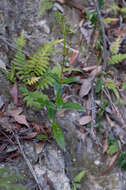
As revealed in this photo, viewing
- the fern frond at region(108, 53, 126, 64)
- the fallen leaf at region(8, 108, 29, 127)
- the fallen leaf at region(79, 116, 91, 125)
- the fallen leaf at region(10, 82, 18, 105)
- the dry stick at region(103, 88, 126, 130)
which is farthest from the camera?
the fern frond at region(108, 53, 126, 64)

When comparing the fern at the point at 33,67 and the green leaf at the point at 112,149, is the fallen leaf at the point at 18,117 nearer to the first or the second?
the fern at the point at 33,67

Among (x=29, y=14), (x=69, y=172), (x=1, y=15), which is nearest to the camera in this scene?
(x=69, y=172)

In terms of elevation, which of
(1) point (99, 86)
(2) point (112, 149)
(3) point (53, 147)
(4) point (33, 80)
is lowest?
(2) point (112, 149)

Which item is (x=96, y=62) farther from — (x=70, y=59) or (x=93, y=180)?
(x=93, y=180)

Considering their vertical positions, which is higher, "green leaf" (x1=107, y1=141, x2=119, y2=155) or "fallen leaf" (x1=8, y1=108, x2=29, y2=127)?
"fallen leaf" (x1=8, y1=108, x2=29, y2=127)

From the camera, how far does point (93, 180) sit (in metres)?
2.61

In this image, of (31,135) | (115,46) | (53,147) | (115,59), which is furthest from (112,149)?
(115,46)

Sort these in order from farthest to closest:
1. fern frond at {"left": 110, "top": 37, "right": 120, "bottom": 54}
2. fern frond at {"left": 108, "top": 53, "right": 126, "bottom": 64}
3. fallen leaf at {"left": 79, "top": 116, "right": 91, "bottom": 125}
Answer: fern frond at {"left": 110, "top": 37, "right": 120, "bottom": 54}
fern frond at {"left": 108, "top": 53, "right": 126, "bottom": 64}
fallen leaf at {"left": 79, "top": 116, "right": 91, "bottom": 125}

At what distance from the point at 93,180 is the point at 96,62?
189 cm

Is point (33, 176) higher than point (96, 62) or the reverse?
the reverse

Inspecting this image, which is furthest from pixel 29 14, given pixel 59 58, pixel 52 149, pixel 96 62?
pixel 52 149

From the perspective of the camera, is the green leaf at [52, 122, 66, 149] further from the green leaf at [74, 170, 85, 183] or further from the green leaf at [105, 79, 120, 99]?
the green leaf at [105, 79, 120, 99]

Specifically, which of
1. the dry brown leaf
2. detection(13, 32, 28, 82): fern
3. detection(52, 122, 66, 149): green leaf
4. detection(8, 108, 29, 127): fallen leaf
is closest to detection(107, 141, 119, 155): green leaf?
detection(52, 122, 66, 149): green leaf

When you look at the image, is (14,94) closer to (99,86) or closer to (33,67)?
(33,67)
